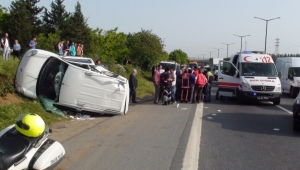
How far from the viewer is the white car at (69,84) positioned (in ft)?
45.6

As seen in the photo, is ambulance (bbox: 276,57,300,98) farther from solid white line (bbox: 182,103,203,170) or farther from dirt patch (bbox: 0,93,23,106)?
dirt patch (bbox: 0,93,23,106)

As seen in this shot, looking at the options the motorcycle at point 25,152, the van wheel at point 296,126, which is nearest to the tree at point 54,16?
the van wheel at point 296,126

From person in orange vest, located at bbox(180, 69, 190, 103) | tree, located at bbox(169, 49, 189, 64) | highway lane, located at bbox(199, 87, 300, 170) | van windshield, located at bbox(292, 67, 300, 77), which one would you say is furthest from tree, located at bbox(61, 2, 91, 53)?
tree, located at bbox(169, 49, 189, 64)

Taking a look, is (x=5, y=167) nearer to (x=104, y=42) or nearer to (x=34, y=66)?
(x=34, y=66)

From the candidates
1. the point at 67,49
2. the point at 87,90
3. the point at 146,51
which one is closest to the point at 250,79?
the point at 67,49

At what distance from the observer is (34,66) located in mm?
13969

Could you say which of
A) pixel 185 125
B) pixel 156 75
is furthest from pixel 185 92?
pixel 185 125

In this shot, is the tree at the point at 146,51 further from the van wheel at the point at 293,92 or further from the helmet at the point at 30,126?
the helmet at the point at 30,126

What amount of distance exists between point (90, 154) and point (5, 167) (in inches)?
118

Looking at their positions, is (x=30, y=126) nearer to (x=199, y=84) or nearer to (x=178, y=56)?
(x=199, y=84)

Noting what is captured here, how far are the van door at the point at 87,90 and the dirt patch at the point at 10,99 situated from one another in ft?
4.24

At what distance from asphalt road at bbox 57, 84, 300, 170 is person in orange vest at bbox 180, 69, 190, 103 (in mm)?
5152

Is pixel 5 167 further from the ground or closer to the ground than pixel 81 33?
closer to the ground

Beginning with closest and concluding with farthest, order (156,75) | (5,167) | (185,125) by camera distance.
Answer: (5,167) < (185,125) < (156,75)
